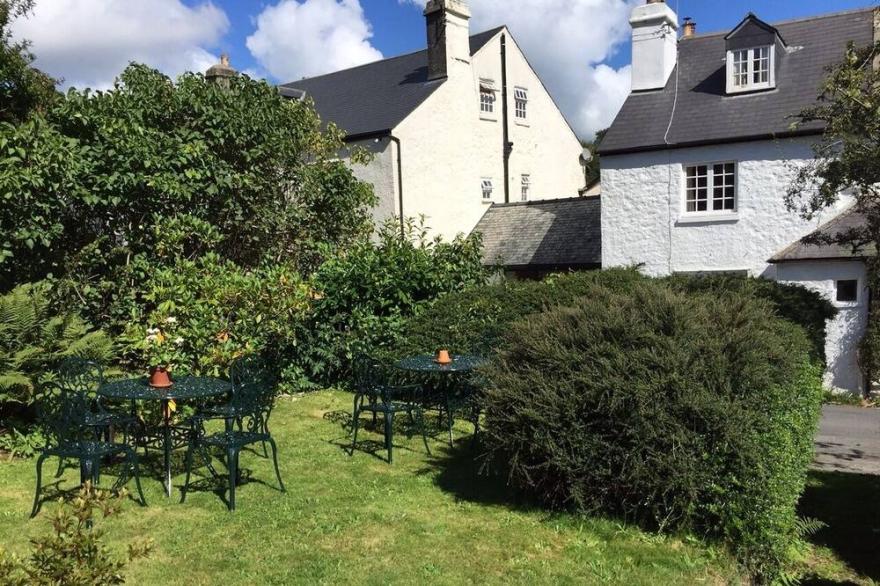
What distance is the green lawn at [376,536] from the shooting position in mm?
4801

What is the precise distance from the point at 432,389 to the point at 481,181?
14.8m

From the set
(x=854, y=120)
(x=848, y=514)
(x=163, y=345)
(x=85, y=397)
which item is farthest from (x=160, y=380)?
(x=854, y=120)

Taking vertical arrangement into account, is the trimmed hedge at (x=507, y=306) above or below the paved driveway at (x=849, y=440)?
above

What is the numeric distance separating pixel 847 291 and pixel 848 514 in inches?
381

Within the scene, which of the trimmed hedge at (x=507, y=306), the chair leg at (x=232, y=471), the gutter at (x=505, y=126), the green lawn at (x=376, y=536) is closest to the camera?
the green lawn at (x=376, y=536)

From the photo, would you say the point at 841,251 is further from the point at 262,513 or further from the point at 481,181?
the point at 262,513

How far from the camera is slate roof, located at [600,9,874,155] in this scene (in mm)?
16578

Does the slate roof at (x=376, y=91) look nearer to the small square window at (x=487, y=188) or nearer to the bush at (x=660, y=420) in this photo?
the small square window at (x=487, y=188)

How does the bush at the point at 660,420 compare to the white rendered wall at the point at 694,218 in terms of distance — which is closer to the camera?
the bush at the point at 660,420

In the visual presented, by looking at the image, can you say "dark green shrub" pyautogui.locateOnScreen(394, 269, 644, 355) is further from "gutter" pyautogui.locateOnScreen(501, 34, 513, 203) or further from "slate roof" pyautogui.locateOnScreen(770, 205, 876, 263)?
"gutter" pyautogui.locateOnScreen(501, 34, 513, 203)

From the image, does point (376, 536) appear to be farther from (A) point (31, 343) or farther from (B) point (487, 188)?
(B) point (487, 188)

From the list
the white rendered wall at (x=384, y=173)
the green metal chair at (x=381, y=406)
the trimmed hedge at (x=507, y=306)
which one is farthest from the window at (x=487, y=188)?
the green metal chair at (x=381, y=406)

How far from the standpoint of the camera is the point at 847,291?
49.7ft

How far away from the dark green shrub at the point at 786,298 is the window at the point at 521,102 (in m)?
14.7
